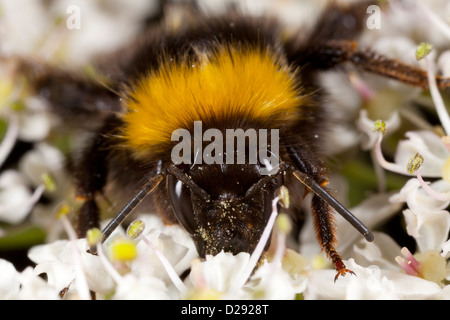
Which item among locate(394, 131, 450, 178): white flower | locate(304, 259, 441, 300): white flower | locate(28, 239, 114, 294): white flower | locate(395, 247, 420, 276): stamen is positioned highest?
locate(394, 131, 450, 178): white flower

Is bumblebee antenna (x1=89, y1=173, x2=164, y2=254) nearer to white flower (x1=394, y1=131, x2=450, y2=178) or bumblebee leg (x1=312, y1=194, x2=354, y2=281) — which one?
bumblebee leg (x1=312, y1=194, x2=354, y2=281)

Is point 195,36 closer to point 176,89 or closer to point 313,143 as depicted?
point 176,89

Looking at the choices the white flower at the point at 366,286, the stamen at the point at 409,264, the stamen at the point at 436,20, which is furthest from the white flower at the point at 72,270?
the stamen at the point at 436,20

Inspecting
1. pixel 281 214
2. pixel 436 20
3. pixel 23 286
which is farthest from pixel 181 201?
pixel 436 20

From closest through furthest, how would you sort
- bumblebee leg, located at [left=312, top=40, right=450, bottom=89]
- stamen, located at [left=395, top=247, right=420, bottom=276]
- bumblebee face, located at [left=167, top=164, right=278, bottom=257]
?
bumblebee face, located at [left=167, top=164, right=278, bottom=257] → stamen, located at [left=395, top=247, right=420, bottom=276] → bumblebee leg, located at [left=312, top=40, right=450, bottom=89]

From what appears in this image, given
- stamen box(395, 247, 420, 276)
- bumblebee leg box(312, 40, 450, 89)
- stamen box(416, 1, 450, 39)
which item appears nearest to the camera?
stamen box(395, 247, 420, 276)

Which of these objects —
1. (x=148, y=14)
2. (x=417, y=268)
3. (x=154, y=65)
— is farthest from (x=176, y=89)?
(x=148, y=14)

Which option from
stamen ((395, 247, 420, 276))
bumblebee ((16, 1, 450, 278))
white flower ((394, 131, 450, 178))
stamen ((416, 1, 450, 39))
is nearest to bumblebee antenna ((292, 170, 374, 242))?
bumblebee ((16, 1, 450, 278))

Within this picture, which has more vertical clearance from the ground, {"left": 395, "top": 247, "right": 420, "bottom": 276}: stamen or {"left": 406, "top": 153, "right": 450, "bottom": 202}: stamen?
{"left": 406, "top": 153, "right": 450, "bottom": 202}: stamen
